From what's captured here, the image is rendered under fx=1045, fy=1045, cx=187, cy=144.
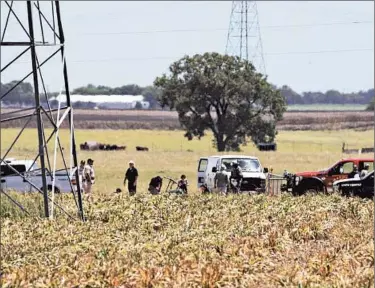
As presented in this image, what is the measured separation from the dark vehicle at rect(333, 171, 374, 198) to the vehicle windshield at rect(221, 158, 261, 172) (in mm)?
4533

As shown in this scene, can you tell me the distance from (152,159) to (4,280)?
53.6 metres

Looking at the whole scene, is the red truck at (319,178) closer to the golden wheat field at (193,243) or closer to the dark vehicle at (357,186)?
the dark vehicle at (357,186)

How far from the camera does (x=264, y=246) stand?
59.1ft

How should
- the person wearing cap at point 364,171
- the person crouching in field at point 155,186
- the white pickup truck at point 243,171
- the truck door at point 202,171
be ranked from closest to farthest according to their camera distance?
the person crouching in field at point 155,186 → the person wearing cap at point 364,171 → the white pickup truck at point 243,171 → the truck door at point 202,171

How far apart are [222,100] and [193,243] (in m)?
68.6

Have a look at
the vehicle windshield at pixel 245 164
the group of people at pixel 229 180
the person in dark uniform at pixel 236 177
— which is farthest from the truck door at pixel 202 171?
the person in dark uniform at pixel 236 177

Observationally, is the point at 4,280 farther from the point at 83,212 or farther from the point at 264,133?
the point at 264,133

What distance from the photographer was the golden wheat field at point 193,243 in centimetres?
1458

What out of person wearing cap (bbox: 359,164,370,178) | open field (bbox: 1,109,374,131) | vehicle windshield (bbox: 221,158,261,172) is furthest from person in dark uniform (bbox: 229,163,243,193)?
open field (bbox: 1,109,374,131)

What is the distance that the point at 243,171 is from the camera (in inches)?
1406

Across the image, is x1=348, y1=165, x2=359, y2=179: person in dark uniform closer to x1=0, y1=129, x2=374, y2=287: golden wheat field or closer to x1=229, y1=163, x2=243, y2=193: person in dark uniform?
x1=229, y1=163, x2=243, y2=193: person in dark uniform

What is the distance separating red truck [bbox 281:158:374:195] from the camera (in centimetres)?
3395

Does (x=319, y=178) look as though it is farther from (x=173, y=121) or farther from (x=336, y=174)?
(x=173, y=121)

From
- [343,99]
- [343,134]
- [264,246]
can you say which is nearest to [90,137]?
[343,134]
